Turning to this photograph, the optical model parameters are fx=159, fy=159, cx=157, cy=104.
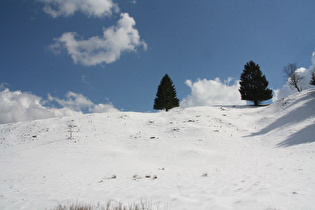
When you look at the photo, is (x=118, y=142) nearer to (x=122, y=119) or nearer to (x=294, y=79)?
(x=122, y=119)

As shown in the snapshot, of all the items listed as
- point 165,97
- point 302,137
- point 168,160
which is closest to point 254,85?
point 165,97

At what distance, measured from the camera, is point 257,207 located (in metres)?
4.25

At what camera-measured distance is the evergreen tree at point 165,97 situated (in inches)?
1639

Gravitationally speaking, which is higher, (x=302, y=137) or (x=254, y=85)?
(x=254, y=85)

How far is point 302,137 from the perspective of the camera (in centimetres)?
1421

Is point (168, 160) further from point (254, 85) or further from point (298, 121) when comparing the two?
point (254, 85)

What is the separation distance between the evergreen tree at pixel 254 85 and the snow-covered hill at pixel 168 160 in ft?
40.9

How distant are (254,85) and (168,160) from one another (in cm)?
3662

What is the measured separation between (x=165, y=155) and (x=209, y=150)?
434 centimetres

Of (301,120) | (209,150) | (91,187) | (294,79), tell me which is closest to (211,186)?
(91,187)

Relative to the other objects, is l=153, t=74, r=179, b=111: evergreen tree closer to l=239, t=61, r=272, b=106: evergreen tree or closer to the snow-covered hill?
the snow-covered hill

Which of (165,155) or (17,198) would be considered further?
(165,155)

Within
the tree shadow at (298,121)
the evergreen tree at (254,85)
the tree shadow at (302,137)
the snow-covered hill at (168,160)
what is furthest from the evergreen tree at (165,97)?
the tree shadow at (302,137)

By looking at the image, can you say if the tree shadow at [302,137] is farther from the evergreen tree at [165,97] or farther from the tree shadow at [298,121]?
the evergreen tree at [165,97]
